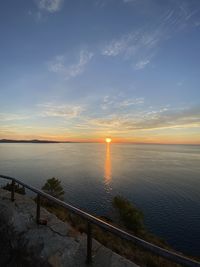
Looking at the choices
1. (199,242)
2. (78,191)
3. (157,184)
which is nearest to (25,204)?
(199,242)

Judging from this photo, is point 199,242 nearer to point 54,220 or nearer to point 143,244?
point 54,220

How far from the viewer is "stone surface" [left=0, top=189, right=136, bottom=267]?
4707mm

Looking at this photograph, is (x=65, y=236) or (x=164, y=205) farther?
(x=164, y=205)

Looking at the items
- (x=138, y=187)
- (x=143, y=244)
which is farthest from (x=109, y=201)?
(x=143, y=244)

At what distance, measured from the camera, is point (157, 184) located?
201 ft

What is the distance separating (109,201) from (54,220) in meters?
42.8

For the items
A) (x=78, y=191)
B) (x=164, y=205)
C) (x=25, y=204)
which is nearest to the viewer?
(x=25, y=204)

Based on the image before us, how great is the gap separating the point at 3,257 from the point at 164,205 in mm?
44021

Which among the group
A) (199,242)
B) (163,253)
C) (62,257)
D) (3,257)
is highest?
(163,253)

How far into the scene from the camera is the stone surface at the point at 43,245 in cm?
471

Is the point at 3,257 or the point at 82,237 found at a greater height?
the point at 82,237

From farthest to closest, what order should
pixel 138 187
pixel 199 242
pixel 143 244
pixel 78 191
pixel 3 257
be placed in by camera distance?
pixel 138 187 → pixel 78 191 → pixel 199 242 → pixel 3 257 → pixel 143 244

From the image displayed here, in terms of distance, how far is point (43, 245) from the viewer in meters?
5.32

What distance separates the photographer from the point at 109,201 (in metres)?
47.4
